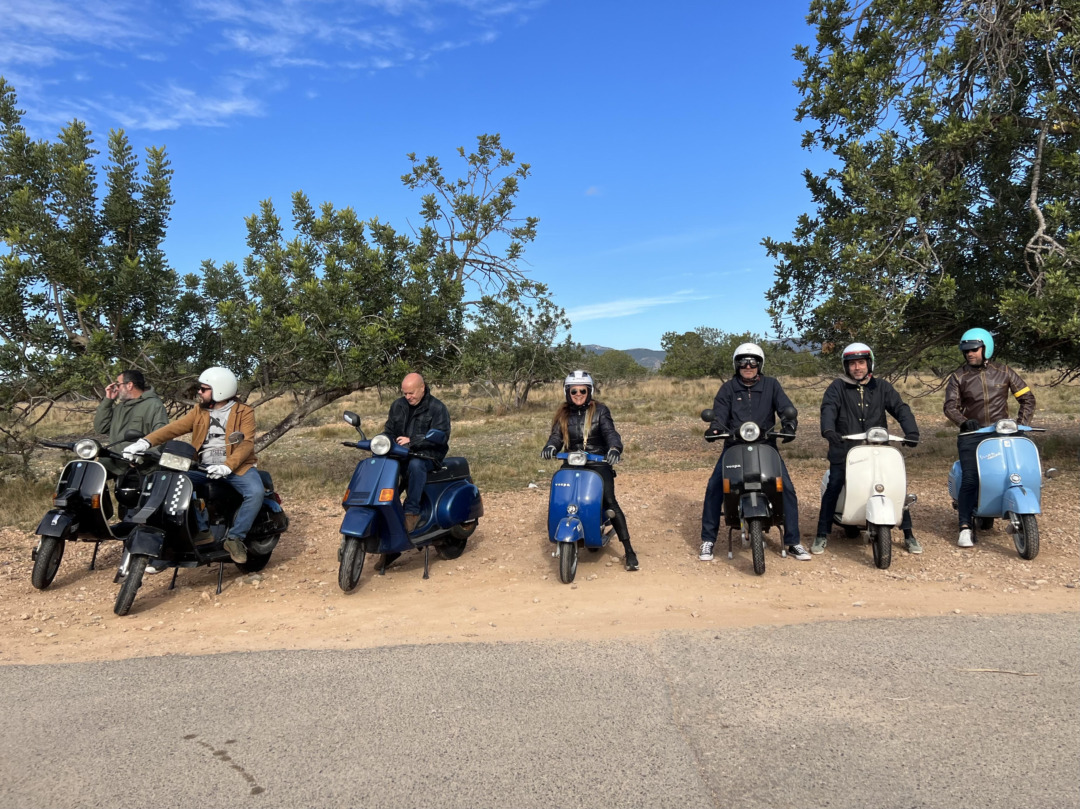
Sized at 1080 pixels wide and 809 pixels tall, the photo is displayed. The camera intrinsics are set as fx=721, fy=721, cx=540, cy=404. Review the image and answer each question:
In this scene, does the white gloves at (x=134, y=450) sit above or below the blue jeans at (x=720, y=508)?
above

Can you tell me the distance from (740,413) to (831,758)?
4.14 meters

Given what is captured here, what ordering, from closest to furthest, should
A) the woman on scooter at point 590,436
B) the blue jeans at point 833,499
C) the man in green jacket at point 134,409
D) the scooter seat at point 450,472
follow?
the woman on scooter at point 590,436 → the blue jeans at point 833,499 → the scooter seat at point 450,472 → the man in green jacket at point 134,409

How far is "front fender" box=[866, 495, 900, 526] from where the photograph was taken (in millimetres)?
6375

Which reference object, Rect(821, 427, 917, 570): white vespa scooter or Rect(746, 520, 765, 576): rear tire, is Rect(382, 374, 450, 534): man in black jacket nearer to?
Rect(746, 520, 765, 576): rear tire

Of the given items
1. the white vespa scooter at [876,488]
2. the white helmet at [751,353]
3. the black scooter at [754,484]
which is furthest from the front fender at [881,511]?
the white helmet at [751,353]

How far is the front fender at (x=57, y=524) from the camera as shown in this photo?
250 inches

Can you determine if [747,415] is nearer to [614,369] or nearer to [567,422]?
[567,422]

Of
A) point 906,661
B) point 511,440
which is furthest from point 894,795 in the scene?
point 511,440

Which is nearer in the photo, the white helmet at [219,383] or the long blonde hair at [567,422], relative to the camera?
the white helmet at [219,383]

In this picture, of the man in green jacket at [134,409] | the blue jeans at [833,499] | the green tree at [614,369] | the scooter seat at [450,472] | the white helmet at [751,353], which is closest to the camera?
the white helmet at [751,353]

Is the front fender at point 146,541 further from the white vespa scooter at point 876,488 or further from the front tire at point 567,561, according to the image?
the white vespa scooter at point 876,488

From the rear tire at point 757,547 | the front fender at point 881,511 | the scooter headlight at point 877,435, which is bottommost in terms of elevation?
the rear tire at point 757,547

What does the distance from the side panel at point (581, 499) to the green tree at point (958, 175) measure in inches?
200

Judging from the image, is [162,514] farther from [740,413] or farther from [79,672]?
[740,413]
